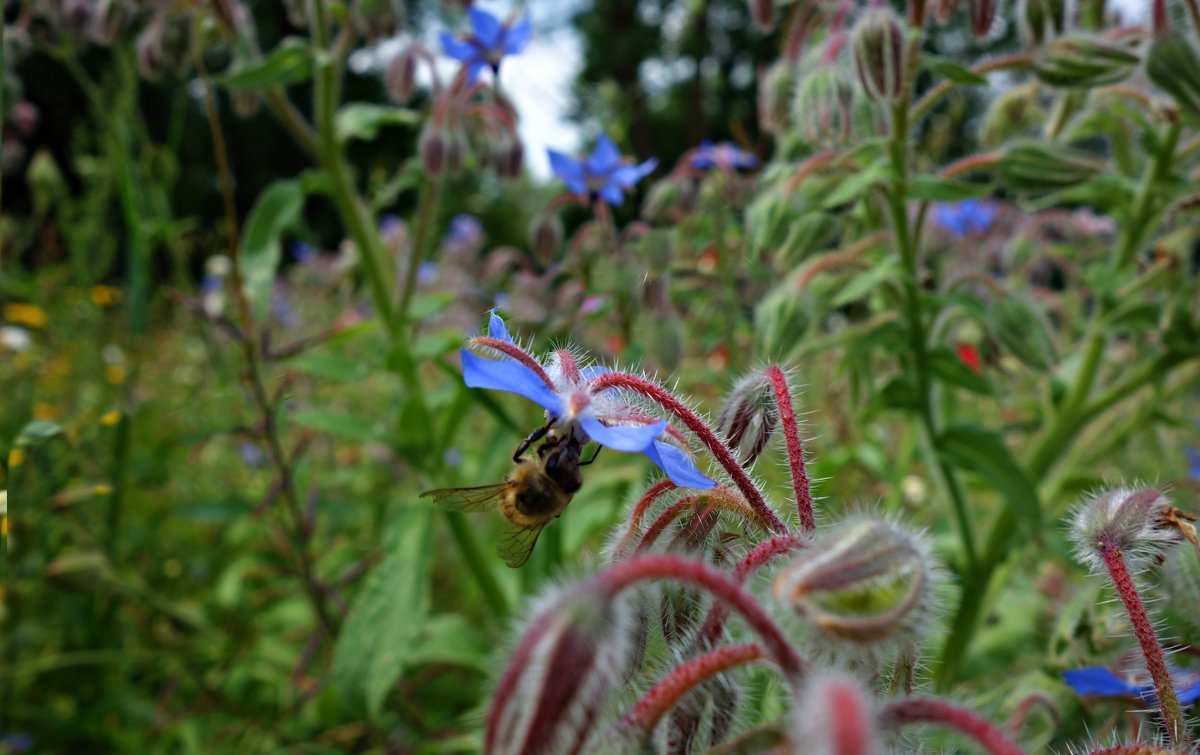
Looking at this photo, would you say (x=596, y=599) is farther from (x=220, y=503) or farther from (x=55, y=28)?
(x=55, y=28)

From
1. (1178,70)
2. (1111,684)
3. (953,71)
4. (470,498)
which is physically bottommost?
(1111,684)

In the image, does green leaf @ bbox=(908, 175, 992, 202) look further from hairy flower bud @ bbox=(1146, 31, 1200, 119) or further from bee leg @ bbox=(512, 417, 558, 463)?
bee leg @ bbox=(512, 417, 558, 463)

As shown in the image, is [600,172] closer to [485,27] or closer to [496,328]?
[485,27]

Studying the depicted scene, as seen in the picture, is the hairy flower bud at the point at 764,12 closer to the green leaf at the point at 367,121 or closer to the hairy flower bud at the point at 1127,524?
the green leaf at the point at 367,121

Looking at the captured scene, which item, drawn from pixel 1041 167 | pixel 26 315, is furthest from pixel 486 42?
pixel 26 315

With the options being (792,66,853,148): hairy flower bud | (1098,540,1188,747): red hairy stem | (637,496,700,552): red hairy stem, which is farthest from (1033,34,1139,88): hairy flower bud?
(637,496,700,552): red hairy stem

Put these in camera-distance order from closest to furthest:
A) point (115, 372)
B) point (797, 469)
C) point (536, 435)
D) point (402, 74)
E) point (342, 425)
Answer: point (797, 469), point (536, 435), point (342, 425), point (402, 74), point (115, 372)

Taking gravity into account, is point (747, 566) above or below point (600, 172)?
below

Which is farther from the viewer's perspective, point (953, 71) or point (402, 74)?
point (402, 74)

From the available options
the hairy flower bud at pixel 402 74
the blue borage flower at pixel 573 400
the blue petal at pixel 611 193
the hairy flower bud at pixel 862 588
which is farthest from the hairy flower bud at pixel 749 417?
the hairy flower bud at pixel 402 74
